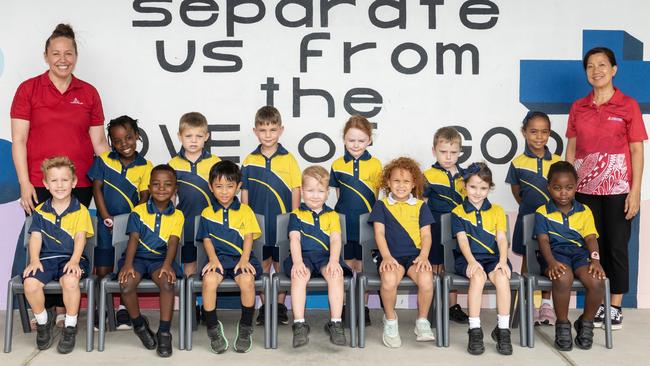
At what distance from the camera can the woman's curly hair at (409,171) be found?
3.93m

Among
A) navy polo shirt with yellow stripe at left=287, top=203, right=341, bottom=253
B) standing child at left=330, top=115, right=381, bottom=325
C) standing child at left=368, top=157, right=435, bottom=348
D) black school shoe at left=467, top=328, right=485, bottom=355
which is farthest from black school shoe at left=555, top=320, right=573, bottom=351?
navy polo shirt with yellow stripe at left=287, top=203, right=341, bottom=253

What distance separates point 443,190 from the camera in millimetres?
4234

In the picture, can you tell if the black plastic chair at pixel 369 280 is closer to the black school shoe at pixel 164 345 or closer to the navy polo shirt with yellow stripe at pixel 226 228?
the navy polo shirt with yellow stripe at pixel 226 228

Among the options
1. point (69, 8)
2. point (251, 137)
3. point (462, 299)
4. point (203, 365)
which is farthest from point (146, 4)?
point (462, 299)

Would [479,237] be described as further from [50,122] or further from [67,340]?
[50,122]

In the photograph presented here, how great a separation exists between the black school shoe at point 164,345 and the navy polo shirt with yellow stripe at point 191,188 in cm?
70

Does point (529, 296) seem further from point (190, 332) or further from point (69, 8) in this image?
point (69, 8)

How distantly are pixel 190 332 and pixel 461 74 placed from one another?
2.45 m

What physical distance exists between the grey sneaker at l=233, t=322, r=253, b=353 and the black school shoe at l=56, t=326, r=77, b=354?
0.84m

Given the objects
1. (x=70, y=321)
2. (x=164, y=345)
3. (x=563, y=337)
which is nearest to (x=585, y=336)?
(x=563, y=337)

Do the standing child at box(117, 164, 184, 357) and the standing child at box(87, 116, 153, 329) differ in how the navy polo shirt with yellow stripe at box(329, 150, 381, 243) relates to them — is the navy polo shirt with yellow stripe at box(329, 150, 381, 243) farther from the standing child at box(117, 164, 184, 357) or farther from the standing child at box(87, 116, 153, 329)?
the standing child at box(87, 116, 153, 329)

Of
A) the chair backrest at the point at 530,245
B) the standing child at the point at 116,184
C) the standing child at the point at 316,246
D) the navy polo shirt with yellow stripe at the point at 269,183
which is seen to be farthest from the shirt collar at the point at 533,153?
the standing child at the point at 116,184

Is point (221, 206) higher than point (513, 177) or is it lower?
lower

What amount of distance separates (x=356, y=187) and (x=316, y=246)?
1.60 ft
